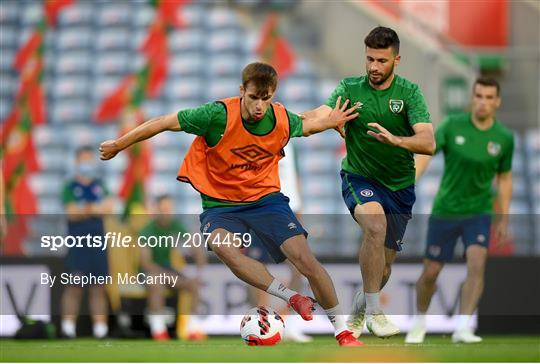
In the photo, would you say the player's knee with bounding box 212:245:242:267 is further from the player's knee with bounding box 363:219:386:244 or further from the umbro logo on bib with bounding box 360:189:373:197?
the umbro logo on bib with bounding box 360:189:373:197

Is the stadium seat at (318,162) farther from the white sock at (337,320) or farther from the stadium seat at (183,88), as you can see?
the white sock at (337,320)

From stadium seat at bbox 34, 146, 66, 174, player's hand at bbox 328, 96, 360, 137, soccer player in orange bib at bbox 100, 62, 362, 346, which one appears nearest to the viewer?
soccer player in orange bib at bbox 100, 62, 362, 346

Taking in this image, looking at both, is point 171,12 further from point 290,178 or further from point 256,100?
point 256,100

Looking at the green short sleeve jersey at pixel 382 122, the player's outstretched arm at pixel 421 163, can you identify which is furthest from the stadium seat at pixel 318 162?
the green short sleeve jersey at pixel 382 122

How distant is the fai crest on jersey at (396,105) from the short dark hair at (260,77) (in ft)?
3.04

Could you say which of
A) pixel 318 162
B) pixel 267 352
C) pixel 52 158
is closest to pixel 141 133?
pixel 267 352

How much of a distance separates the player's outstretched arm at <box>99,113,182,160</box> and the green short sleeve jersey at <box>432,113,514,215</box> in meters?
3.13

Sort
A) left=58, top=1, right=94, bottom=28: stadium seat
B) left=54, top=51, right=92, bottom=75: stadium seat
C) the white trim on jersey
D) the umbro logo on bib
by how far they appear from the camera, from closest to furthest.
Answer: the umbro logo on bib, the white trim on jersey, left=54, top=51, right=92, bottom=75: stadium seat, left=58, top=1, right=94, bottom=28: stadium seat

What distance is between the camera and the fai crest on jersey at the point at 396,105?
28.7 feet

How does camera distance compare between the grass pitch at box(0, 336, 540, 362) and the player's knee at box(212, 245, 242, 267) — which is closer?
the player's knee at box(212, 245, 242, 267)

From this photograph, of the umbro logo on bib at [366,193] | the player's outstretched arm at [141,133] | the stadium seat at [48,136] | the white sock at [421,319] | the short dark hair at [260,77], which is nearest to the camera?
the short dark hair at [260,77]

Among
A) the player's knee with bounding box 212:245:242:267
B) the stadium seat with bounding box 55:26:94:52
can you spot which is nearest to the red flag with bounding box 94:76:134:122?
the stadium seat with bounding box 55:26:94:52

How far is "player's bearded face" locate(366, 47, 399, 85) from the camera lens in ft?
28.0

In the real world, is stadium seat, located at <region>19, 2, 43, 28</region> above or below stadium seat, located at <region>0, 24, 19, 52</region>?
above
